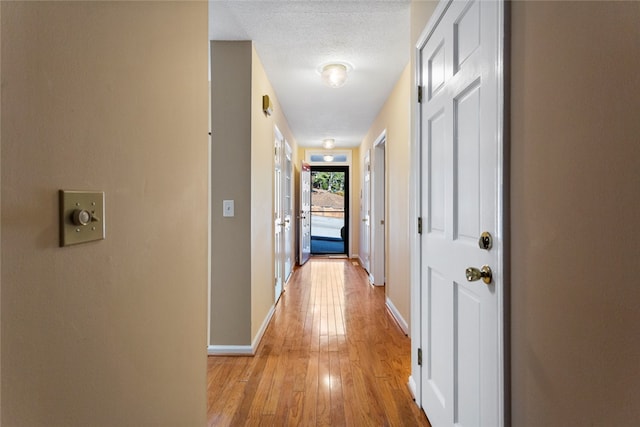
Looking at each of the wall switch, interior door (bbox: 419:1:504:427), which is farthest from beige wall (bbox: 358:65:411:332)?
the wall switch

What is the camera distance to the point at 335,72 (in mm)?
2934

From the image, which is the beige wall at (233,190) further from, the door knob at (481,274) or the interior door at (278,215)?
the door knob at (481,274)

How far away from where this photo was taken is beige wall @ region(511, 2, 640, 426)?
24.8 inches

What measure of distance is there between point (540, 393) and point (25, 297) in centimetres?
117

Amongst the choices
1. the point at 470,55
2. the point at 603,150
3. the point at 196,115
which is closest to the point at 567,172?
the point at 603,150

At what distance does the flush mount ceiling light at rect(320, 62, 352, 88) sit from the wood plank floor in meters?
2.23

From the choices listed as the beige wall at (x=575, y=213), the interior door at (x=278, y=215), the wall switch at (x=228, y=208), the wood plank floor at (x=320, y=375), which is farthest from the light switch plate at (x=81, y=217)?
the interior door at (x=278, y=215)

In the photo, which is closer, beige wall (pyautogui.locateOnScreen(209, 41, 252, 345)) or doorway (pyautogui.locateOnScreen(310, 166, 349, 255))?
beige wall (pyautogui.locateOnScreen(209, 41, 252, 345))

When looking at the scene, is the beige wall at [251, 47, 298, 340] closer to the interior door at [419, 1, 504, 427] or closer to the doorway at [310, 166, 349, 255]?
the interior door at [419, 1, 504, 427]

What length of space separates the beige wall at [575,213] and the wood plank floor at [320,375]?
1.02 m

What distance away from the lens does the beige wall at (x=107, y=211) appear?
1.81ft

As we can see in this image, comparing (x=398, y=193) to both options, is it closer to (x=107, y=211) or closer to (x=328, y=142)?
(x=107, y=211)

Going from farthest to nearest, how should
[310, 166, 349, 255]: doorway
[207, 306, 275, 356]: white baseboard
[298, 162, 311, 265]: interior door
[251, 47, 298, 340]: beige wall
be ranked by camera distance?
[310, 166, 349, 255]: doorway, [298, 162, 311, 265]: interior door, [251, 47, 298, 340]: beige wall, [207, 306, 275, 356]: white baseboard

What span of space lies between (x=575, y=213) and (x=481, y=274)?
0.41m
